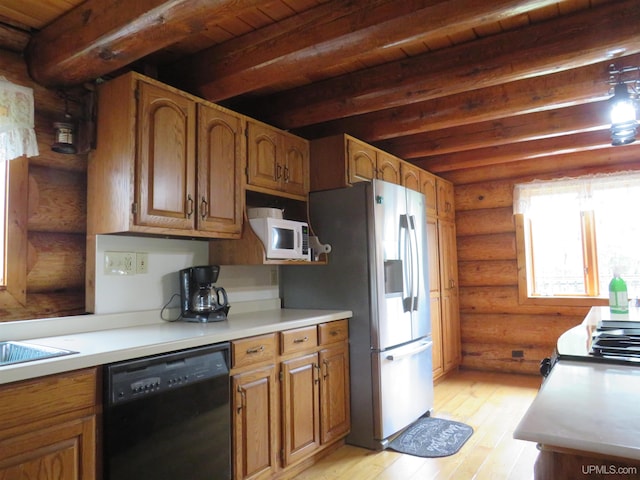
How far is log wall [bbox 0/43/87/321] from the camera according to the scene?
6.77 feet

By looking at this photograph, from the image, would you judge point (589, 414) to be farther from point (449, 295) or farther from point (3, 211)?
point (449, 295)

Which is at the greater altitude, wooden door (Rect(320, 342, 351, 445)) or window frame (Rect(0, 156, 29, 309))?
window frame (Rect(0, 156, 29, 309))

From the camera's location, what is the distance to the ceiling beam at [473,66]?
2088mm

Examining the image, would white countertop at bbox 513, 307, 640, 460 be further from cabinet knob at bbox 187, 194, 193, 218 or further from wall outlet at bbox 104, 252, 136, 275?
wall outlet at bbox 104, 252, 136, 275

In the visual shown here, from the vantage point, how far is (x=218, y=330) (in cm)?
206

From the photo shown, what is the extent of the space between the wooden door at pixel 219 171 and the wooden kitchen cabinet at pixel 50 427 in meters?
1.05

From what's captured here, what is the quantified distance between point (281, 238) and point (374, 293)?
0.71 metres

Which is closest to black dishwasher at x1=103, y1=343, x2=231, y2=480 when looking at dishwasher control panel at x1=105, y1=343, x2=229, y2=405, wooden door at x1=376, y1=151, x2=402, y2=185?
dishwasher control panel at x1=105, y1=343, x2=229, y2=405

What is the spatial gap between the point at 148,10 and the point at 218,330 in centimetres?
138

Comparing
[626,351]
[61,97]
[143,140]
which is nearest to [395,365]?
[626,351]

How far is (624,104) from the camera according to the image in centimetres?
216

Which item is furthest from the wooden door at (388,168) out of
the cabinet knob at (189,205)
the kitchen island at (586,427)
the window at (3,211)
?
the kitchen island at (586,427)

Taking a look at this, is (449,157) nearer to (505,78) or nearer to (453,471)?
(505,78)

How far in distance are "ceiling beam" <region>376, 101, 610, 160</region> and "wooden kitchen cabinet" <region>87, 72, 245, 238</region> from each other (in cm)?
204
